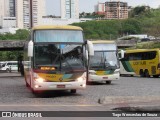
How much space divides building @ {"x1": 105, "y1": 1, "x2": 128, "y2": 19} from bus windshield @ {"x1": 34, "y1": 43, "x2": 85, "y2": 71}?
466 feet

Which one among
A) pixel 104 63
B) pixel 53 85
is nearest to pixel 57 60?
pixel 53 85

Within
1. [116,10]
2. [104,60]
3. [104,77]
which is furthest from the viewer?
[116,10]

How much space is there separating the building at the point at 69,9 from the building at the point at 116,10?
3283 centimetres

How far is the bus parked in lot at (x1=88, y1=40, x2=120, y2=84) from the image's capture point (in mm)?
30672

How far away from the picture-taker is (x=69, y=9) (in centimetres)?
12719

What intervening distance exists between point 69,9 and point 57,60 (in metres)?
108

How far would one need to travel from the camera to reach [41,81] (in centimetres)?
1994

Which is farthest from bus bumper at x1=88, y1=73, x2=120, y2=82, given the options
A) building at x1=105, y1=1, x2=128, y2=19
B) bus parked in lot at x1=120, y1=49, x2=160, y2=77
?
building at x1=105, y1=1, x2=128, y2=19

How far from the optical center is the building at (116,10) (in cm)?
16365

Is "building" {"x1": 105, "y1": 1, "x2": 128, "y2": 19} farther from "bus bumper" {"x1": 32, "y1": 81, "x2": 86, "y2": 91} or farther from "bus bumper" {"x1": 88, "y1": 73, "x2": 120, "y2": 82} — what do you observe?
"bus bumper" {"x1": 32, "y1": 81, "x2": 86, "y2": 91}

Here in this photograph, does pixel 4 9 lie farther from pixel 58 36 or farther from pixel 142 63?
pixel 58 36

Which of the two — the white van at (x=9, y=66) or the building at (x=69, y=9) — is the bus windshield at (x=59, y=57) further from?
the building at (x=69, y=9)

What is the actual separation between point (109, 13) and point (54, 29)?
14673 centimetres

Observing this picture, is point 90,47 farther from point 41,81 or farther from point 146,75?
point 146,75
